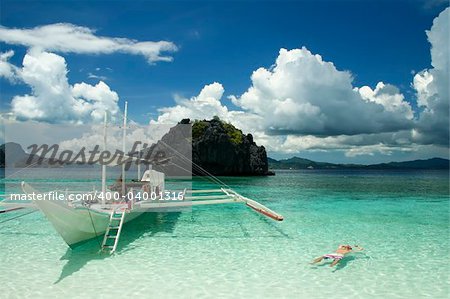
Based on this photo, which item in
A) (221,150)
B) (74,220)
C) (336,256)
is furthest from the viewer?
(221,150)

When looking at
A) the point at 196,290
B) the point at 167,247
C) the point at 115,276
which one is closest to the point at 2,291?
the point at 115,276

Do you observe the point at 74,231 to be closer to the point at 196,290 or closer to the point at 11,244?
the point at 11,244

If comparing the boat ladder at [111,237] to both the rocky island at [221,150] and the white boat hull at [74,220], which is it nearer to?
the white boat hull at [74,220]

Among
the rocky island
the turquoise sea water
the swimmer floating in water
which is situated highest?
the rocky island

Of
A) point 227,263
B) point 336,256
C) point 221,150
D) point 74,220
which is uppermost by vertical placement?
point 221,150

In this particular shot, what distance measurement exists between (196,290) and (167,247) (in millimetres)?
3650

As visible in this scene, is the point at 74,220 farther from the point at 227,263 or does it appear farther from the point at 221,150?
the point at 221,150

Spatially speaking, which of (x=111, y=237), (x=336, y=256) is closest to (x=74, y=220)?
(x=111, y=237)

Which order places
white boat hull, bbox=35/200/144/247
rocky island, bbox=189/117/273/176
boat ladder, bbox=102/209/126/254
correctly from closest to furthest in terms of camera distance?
white boat hull, bbox=35/200/144/247 → boat ladder, bbox=102/209/126/254 → rocky island, bbox=189/117/273/176

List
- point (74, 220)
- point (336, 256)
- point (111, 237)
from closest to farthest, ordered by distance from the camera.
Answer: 1. point (336, 256)
2. point (74, 220)
3. point (111, 237)

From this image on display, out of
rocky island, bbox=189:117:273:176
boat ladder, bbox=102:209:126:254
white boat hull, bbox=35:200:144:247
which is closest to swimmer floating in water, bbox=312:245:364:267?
boat ladder, bbox=102:209:126:254

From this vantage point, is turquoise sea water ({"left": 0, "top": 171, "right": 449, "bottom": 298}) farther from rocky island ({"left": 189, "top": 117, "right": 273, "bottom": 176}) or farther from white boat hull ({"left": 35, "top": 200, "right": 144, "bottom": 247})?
rocky island ({"left": 189, "top": 117, "right": 273, "bottom": 176})

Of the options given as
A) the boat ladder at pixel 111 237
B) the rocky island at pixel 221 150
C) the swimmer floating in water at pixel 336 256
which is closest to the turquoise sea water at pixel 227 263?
the swimmer floating in water at pixel 336 256

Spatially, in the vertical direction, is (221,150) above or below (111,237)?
above
